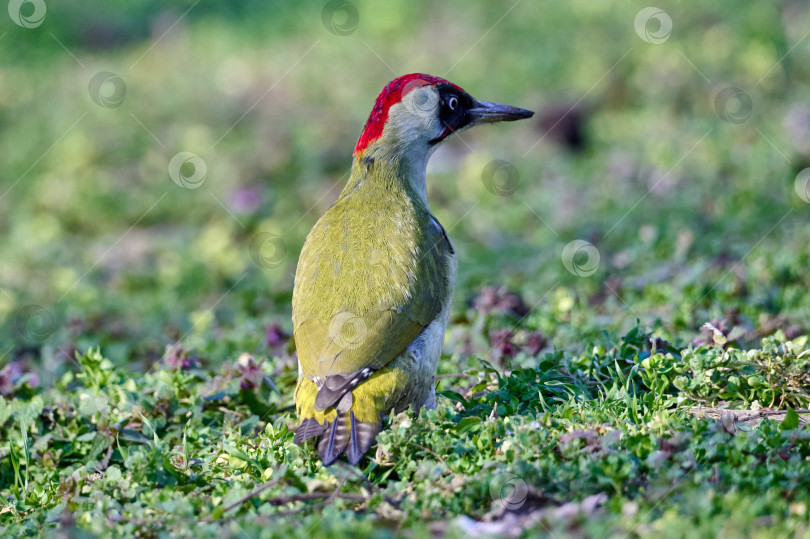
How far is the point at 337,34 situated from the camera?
45.7 feet

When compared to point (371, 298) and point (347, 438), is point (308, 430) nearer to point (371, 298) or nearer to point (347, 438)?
point (347, 438)

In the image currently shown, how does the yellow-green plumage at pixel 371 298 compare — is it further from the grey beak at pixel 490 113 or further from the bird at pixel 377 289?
the grey beak at pixel 490 113

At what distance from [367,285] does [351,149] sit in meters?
6.73

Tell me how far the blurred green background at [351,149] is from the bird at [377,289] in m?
1.48

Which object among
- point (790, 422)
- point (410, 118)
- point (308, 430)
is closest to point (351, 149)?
point (410, 118)

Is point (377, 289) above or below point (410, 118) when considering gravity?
below

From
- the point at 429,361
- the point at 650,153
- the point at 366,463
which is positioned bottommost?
the point at 366,463

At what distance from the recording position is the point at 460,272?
808cm

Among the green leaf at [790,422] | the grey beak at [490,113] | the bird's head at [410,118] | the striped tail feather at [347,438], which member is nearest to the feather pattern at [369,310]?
the striped tail feather at [347,438]

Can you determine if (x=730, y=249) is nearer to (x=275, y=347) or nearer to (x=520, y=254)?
(x=520, y=254)

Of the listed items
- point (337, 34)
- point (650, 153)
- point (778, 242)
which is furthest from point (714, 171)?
point (337, 34)

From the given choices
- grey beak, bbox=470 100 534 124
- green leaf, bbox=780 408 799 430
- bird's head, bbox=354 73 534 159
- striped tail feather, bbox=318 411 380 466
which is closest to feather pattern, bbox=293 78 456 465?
striped tail feather, bbox=318 411 380 466

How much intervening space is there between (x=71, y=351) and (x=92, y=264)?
261cm

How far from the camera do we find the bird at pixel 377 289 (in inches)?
168
